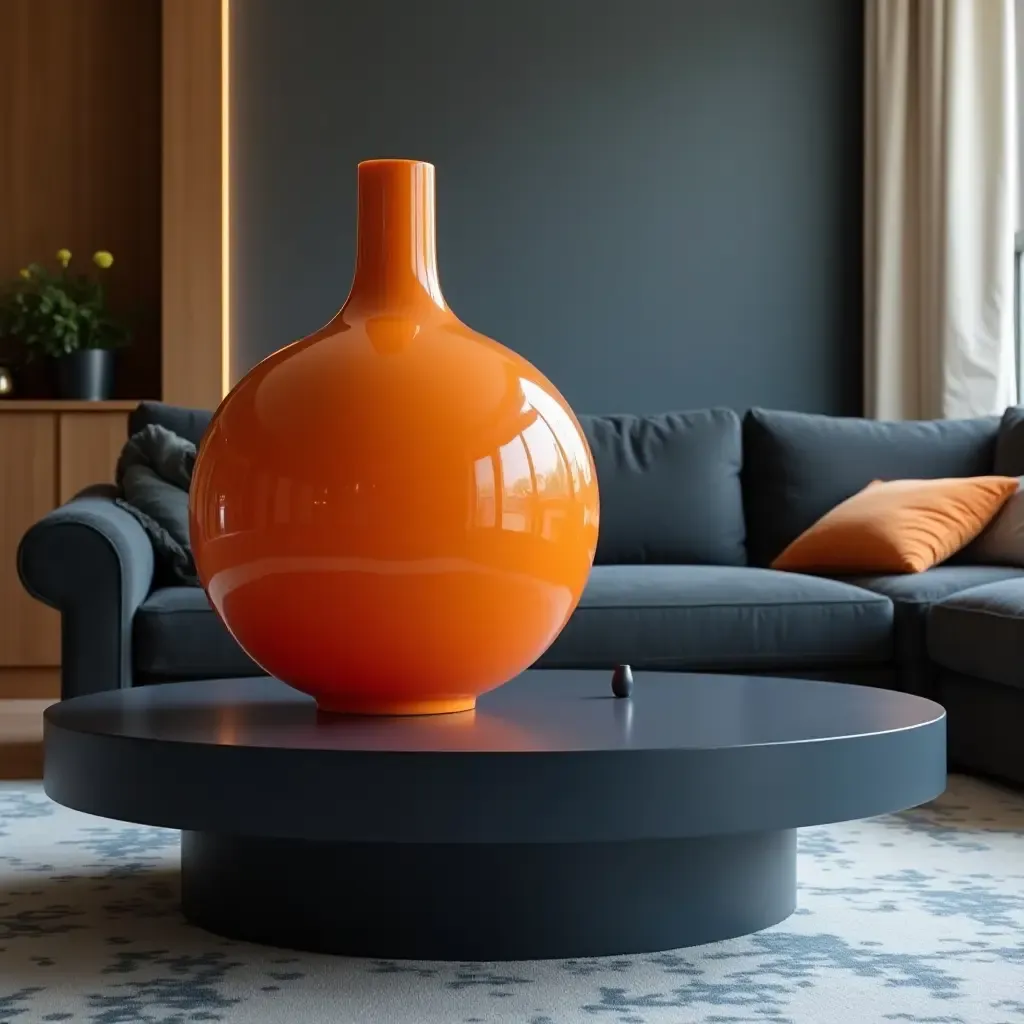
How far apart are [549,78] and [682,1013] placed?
409 centimetres

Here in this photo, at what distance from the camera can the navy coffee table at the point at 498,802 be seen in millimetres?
1522

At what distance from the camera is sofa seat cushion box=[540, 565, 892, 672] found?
316 centimetres

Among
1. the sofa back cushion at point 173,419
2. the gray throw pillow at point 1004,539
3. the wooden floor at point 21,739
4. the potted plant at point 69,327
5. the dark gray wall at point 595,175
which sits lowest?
the wooden floor at point 21,739

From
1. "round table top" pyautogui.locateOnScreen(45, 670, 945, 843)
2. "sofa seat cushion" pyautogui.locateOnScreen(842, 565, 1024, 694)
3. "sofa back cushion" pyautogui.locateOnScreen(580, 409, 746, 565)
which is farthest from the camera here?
"sofa back cushion" pyautogui.locateOnScreen(580, 409, 746, 565)

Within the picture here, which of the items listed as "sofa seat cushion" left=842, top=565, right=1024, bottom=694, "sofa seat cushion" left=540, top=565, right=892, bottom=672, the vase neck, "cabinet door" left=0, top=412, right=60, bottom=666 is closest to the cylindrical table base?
the vase neck

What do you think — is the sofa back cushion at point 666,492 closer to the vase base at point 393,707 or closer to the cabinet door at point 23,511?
the cabinet door at point 23,511

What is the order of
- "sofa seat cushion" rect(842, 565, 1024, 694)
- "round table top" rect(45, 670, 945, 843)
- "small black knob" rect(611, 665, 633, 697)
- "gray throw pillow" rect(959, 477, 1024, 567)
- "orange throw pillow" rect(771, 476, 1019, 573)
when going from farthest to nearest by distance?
1. "gray throw pillow" rect(959, 477, 1024, 567)
2. "orange throw pillow" rect(771, 476, 1019, 573)
3. "sofa seat cushion" rect(842, 565, 1024, 694)
4. "small black knob" rect(611, 665, 633, 697)
5. "round table top" rect(45, 670, 945, 843)

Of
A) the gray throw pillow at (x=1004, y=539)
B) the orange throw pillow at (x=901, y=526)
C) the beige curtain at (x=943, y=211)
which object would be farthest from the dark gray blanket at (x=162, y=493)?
the beige curtain at (x=943, y=211)

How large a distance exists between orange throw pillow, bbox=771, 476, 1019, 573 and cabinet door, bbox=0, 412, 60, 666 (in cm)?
237

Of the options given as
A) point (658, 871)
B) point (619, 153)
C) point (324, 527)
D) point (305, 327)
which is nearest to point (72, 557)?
point (324, 527)

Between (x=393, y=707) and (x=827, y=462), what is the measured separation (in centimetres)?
245

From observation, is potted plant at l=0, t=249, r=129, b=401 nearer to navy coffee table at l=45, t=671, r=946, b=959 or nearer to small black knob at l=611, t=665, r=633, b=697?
navy coffee table at l=45, t=671, r=946, b=959

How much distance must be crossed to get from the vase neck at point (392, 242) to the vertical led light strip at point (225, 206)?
3121 millimetres

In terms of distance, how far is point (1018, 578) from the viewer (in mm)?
3279
